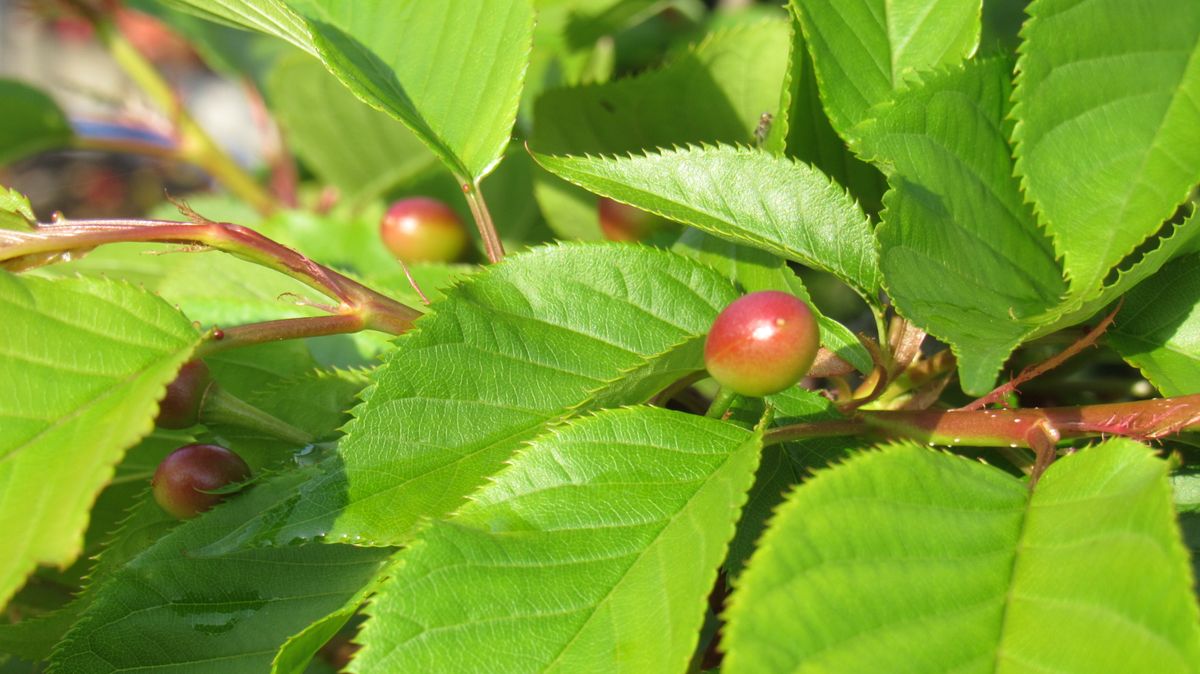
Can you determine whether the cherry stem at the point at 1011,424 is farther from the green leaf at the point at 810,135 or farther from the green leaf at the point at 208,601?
the green leaf at the point at 208,601

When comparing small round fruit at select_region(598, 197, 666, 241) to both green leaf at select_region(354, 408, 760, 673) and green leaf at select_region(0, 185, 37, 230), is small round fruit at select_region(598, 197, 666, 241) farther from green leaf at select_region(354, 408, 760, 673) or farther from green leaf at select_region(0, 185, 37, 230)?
green leaf at select_region(0, 185, 37, 230)

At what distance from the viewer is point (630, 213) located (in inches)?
54.6

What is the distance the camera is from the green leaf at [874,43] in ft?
3.46

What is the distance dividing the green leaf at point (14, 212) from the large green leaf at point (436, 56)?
30 cm

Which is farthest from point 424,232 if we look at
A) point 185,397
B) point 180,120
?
point 180,120

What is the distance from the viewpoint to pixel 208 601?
1.02 meters

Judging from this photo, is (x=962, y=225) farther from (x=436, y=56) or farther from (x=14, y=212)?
(x=14, y=212)

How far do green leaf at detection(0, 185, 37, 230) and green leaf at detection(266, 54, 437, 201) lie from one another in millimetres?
1250

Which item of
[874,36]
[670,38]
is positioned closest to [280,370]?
[874,36]

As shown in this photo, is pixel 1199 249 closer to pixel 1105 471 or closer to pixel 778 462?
pixel 1105 471

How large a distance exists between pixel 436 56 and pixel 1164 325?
781 millimetres

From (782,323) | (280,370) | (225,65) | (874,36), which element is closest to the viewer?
(782,323)

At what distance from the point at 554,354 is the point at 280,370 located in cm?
45

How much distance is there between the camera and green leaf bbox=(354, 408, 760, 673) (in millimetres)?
805
